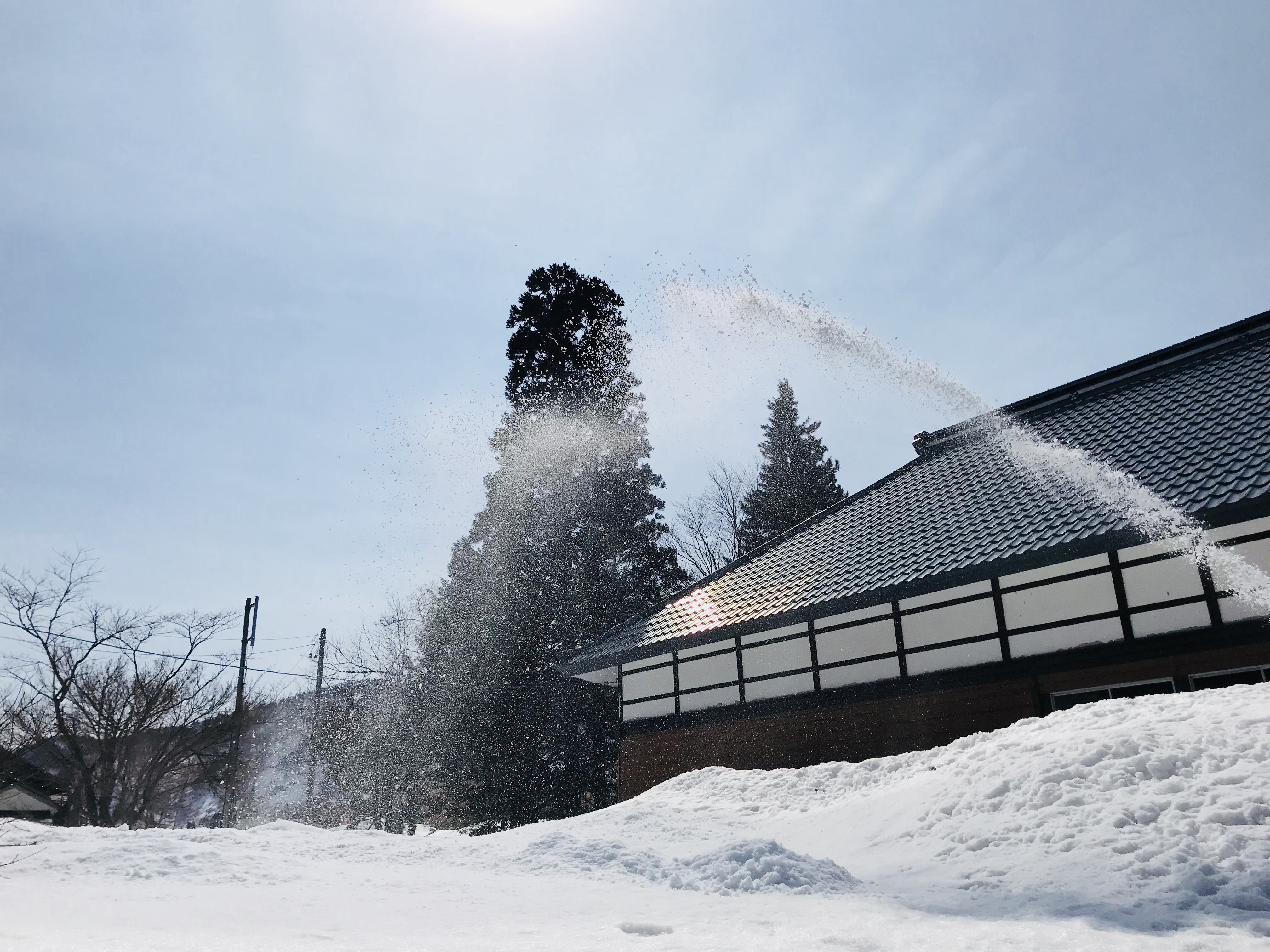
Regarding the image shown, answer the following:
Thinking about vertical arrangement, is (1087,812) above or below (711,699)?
below

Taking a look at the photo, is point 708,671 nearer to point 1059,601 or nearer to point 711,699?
point 711,699

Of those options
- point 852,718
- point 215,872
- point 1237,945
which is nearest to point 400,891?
point 215,872

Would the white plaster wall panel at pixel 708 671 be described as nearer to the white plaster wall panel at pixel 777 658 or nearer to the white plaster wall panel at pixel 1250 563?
the white plaster wall panel at pixel 777 658

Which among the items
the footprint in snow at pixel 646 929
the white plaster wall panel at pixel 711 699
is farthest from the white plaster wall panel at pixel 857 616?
the footprint in snow at pixel 646 929

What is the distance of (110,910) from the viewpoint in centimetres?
591

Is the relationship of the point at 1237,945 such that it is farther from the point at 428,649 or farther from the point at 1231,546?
the point at 428,649

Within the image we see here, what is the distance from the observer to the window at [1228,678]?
1001 centimetres

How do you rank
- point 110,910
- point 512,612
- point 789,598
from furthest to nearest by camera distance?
point 512,612, point 789,598, point 110,910

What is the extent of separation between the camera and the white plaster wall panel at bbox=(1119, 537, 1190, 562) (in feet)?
33.9

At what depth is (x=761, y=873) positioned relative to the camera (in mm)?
A: 6461

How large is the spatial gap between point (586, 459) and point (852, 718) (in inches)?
549

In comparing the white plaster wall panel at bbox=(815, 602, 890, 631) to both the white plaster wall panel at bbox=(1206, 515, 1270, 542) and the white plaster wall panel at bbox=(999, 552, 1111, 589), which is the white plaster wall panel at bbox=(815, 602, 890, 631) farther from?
the white plaster wall panel at bbox=(1206, 515, 1270, 542)

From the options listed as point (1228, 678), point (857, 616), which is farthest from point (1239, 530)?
point (857, 616)

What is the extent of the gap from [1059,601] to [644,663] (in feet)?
24.3
